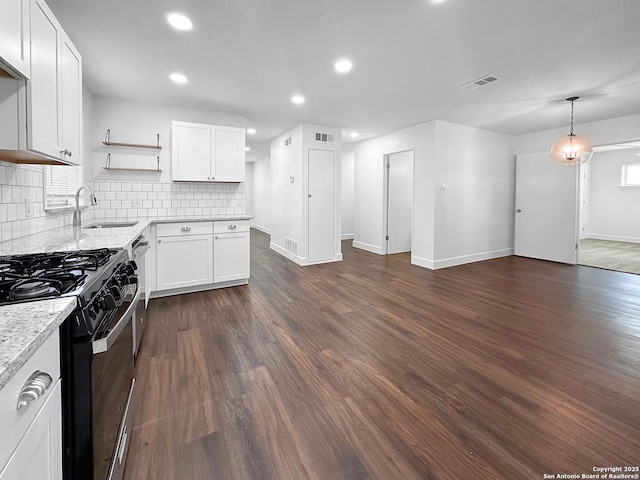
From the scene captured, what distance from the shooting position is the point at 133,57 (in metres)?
2.92

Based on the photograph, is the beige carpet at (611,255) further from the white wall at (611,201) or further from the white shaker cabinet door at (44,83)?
the white shaker cabinet door at (44,83)

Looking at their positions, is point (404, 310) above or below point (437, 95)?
below

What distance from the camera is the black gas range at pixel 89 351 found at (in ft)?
2.77

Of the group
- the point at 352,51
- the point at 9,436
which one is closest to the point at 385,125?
the point at 352,51

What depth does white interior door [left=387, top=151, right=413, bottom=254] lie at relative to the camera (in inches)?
258

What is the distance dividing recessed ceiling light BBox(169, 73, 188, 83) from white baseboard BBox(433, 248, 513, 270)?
4.53 metres

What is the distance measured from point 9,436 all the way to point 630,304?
16.6 feet

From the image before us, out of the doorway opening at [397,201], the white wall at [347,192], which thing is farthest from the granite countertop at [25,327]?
the white wall at [347,192]

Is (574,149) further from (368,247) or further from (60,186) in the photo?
(60,186)

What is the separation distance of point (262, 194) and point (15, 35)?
9.11 m

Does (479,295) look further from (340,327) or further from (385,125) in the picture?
(385,125)

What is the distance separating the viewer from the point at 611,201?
834cm

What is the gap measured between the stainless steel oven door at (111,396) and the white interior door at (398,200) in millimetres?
5749

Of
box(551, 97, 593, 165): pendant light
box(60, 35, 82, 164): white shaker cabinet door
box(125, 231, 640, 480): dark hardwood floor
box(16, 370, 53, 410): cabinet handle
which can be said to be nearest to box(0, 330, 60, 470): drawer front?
box(16, 370, 53, 410): cabinet handle
